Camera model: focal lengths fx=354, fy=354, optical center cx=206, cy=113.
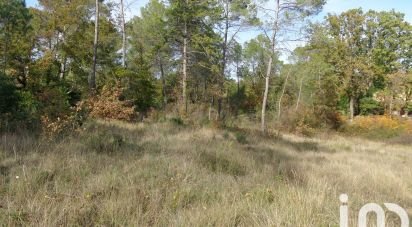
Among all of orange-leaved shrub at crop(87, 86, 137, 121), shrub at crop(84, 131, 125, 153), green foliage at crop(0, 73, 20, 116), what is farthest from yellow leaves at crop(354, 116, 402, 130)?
green foliage at crop(0, 73, 20, 116)

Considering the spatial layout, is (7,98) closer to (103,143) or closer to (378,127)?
(103,143)

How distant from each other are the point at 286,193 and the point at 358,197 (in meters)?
1.44

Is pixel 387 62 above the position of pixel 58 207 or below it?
above

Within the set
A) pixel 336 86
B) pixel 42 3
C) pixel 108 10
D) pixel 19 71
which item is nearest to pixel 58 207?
pixel 19 71

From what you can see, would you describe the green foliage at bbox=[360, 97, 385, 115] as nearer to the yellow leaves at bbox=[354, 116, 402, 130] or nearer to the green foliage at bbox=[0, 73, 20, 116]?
the yellow leaves at bbox=[354, 116, 402, 130]

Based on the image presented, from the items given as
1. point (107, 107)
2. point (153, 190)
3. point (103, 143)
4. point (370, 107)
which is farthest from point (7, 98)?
point (370, 107)

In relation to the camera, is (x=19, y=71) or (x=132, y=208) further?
(x=19, y=71)

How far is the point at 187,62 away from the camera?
24203 mm

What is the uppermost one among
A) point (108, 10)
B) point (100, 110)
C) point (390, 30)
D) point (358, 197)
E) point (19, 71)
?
point (390, 30)

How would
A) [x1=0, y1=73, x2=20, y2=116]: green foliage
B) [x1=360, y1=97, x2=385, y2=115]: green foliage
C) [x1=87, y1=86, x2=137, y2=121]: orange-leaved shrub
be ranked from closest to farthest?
[x1=0, y1=73, x2=20, y2=116]: green foliage
[x1=87, y1=86, x2=137, y2=121]: orange-leaved shrub
[x1=360, y1=97, x2=385, y2=115]: green foliage

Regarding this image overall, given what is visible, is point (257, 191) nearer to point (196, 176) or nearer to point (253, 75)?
point (196, 176)

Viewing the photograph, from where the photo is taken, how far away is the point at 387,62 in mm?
42906

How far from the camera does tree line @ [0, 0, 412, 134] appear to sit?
52.7ft

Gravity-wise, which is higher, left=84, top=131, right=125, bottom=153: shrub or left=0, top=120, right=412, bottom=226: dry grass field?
left=84, top=131, right=125, bottom=153: shrub
